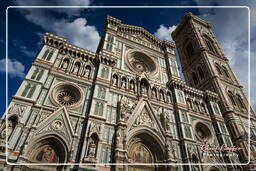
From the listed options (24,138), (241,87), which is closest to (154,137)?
(24,138)

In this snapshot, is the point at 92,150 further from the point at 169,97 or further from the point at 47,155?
the point at 169,97

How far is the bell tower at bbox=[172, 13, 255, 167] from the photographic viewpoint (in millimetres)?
20719

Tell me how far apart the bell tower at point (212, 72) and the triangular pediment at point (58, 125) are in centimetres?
1830

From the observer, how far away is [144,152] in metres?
14.4

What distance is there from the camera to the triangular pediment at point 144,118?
14.9 metres

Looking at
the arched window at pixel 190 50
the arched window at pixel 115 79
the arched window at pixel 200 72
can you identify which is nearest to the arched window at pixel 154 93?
the arched window at pixel 115 79

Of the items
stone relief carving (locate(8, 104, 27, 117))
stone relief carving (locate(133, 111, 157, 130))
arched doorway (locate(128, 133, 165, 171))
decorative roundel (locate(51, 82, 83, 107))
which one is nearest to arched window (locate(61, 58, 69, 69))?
decorative roundel (locate(51, 82, 83, 107))

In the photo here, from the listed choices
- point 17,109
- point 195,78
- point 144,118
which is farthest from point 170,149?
point 195,78

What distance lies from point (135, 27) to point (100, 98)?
50.4 ft

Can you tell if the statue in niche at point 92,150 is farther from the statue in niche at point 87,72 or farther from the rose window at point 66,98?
the statue in niche at point 87,72

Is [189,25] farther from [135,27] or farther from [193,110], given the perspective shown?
[193,110]

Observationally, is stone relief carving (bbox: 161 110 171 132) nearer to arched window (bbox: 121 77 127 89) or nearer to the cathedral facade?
the cathedral facade

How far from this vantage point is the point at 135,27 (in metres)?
25.3

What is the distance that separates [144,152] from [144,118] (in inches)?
120
